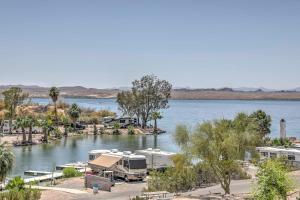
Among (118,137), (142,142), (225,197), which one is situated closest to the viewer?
(225,197)

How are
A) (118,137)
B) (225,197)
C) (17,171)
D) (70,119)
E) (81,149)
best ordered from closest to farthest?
1. (225,197)
2. (17,171)
3. (81,149)
4. (118,137)
5. (70,119)

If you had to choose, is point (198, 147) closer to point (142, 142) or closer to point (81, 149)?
point (81, 149)

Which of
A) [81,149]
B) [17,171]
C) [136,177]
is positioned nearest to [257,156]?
[136,177]

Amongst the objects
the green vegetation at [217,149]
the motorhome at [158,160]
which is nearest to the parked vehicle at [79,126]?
the motorhome at [158,160]

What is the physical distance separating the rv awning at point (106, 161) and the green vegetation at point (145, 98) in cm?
6709

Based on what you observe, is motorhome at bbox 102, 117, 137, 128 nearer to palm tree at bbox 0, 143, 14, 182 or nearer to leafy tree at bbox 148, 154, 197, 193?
leafy tree at bbox 148, 154, 197, 193

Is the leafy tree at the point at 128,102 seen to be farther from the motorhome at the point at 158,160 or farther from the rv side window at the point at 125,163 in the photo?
the rv side window at the point at 125,163

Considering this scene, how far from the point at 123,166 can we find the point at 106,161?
237 centimetres

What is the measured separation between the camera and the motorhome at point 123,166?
37.2 metres

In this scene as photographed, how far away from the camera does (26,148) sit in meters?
71.7

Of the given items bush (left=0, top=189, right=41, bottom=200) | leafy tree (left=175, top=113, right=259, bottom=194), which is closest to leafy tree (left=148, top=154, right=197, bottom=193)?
leafy tree (left=175, top=113, right=259, bottom=194)

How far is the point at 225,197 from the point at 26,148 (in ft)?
160

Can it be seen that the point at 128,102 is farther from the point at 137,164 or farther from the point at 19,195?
the point at 19,195

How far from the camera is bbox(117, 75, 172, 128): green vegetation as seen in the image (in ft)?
357
